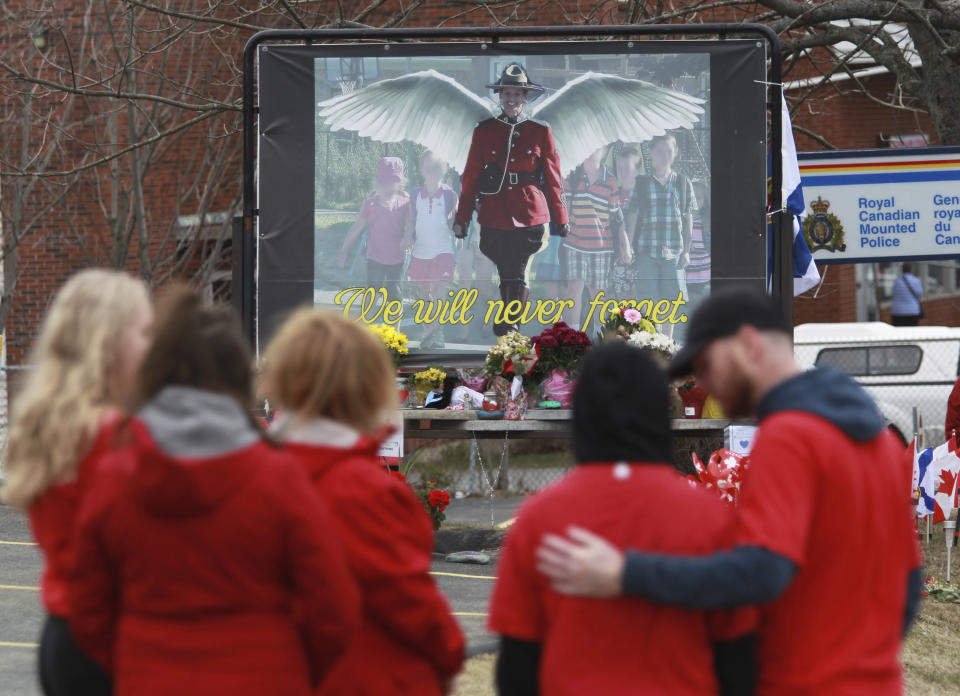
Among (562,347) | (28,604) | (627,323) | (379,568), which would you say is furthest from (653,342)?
(379,568)

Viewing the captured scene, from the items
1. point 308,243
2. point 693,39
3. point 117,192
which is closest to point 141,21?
point 117,192

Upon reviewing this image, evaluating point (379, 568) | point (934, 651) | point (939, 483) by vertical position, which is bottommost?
point (934, 651)

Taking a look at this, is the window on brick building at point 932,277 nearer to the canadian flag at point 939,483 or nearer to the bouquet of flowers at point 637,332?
the canadian flag at point 939,483

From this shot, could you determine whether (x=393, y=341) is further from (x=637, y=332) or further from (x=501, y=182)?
(x=637, y=332)

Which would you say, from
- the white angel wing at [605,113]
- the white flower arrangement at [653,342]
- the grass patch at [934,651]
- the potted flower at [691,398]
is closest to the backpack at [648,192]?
the white angel wing at [605,113]

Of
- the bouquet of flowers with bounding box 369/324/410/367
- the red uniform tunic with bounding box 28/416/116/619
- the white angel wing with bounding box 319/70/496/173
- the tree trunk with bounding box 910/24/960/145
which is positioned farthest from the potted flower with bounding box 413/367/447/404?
the red uniform tunic with bounding box 28/416/116/619

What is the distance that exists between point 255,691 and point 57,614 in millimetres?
670

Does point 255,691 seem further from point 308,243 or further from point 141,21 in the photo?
point 141,21

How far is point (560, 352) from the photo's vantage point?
912cm

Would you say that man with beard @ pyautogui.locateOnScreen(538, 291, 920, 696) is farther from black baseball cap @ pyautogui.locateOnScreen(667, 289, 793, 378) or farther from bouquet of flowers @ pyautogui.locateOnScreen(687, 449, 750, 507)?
bouquet of flowers @ pyautogui.locateOnScreen(687, 449, 750, 507)

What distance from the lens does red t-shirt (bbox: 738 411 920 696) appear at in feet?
8.66

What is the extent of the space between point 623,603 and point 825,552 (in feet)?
1.46

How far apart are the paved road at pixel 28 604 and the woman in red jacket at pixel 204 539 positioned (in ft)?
11.5

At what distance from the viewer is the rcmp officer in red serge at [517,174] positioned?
938 centimetres
